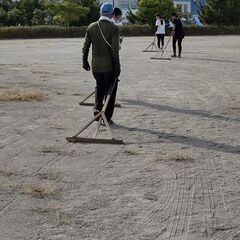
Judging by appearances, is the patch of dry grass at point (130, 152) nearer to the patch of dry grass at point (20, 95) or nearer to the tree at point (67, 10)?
the patch of dry grass at point (20, 95)

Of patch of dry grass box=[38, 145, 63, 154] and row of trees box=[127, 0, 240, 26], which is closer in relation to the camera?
patch of dry grass box=[38, 145, 63, 154]

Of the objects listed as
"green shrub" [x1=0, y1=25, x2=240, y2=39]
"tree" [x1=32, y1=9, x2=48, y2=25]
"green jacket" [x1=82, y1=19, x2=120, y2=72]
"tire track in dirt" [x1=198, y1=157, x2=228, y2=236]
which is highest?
"green jacket" [x1=82, y1=19, x2=120, y2=72]

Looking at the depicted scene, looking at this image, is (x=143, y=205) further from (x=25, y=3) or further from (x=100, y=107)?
(x=25, y=3)

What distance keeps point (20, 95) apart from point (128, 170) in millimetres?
5945

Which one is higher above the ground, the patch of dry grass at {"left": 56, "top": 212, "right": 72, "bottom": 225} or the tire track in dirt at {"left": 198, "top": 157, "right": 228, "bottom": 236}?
the patch of dry grass at {"left": 56, "top": 212, "right": 72, "bottom": 225}

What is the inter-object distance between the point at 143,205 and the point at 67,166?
62.1 inches

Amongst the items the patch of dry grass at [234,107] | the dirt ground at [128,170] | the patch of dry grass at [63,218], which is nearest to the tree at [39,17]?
the dirt ground at [128,170]

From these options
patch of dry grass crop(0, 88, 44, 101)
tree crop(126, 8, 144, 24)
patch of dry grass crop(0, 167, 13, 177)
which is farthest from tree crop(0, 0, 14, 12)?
patch of dry grass crop(0, 167, 13, 177)

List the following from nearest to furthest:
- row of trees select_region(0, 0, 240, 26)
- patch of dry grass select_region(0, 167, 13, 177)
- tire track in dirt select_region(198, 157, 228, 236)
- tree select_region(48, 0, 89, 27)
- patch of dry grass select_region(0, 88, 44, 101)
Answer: tire track in dirt select_region(198, 157, 228, 236), patch of dry grass select_region(0, 167, 13, 177), patch of dry grass select_region(0, 88, 44, 101), tree select_region(48, 0, 89, 27), row of trees select_region(0, 0, 240, 26)

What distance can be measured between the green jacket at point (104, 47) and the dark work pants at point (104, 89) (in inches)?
4.6

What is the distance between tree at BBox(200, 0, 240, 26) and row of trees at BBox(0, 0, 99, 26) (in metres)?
11.3

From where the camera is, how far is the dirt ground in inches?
185

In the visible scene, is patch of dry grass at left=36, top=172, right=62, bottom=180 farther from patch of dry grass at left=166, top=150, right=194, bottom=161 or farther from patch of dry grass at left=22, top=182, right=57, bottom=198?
patch of dry grass at left=166, top=150, right=194, bottom=161

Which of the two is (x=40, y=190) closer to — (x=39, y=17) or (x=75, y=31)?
(x=75, y=31)
